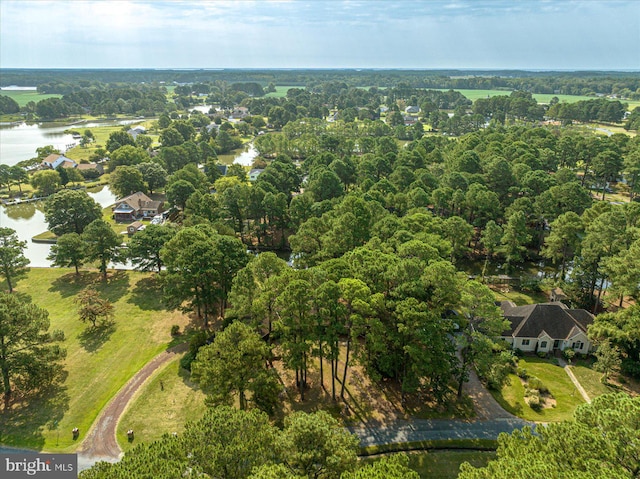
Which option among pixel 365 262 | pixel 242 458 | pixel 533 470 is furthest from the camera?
pixel 365 262

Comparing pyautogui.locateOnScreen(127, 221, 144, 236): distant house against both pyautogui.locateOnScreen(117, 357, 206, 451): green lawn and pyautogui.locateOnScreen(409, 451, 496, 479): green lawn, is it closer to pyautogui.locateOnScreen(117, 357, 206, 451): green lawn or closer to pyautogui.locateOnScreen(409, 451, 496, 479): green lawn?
pyautogui.locateOnScreen(117, 357, 206, 451): green lawn

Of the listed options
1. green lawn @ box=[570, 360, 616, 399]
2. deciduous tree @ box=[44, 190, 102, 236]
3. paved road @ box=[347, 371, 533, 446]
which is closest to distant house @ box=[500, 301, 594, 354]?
green lawn @ box=[570, 360, 616, 399]

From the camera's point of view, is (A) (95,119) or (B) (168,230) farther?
(A) (95,119)

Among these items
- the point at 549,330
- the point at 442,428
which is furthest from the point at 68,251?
the point at 549,330

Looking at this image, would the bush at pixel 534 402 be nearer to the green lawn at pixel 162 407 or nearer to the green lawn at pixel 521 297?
the green lawn at pixel 521 297

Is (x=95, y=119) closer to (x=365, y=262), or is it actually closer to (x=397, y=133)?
(x=397, y=133)

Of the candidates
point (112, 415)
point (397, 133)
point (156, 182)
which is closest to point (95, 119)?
point (156, 182)

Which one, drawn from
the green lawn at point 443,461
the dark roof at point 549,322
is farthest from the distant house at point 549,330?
the green lawn at point 443,461

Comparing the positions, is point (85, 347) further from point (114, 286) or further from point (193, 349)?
point (114, 286)
